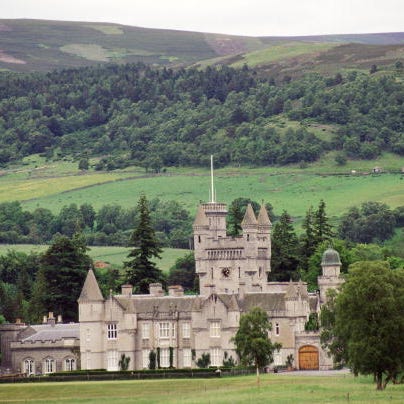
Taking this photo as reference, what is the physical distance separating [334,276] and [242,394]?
37.8 meters

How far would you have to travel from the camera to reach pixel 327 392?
103 meters

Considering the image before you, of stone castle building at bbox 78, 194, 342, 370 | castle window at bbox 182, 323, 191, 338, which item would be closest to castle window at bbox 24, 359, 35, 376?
stone castle building at bbox 78, 194, 342, 370

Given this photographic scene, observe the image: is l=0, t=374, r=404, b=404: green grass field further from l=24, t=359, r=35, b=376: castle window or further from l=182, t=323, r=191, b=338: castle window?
l=24, t=359, r=35, b=376: castle window

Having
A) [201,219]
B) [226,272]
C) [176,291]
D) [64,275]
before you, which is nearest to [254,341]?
[176,291]

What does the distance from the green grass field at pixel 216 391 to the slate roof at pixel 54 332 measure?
23893 millimetres

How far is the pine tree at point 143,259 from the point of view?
160 metres

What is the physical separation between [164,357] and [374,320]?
36.9 metres

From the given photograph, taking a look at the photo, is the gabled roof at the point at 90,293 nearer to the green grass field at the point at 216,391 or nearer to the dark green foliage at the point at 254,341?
the dark green foliage at the point at 254,341

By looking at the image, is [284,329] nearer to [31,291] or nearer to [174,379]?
[174,379]

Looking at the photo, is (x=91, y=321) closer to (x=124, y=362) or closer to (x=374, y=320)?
(x=124, y=362)

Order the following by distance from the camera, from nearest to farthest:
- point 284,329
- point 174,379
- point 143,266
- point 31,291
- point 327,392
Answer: point 327,392, point 174,379, point 284,329, point 143,266, point 31,291

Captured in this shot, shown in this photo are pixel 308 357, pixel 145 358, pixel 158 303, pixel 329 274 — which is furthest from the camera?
pixel 329 274

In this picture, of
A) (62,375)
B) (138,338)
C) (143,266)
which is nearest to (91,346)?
(138,338)

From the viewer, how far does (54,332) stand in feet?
474
